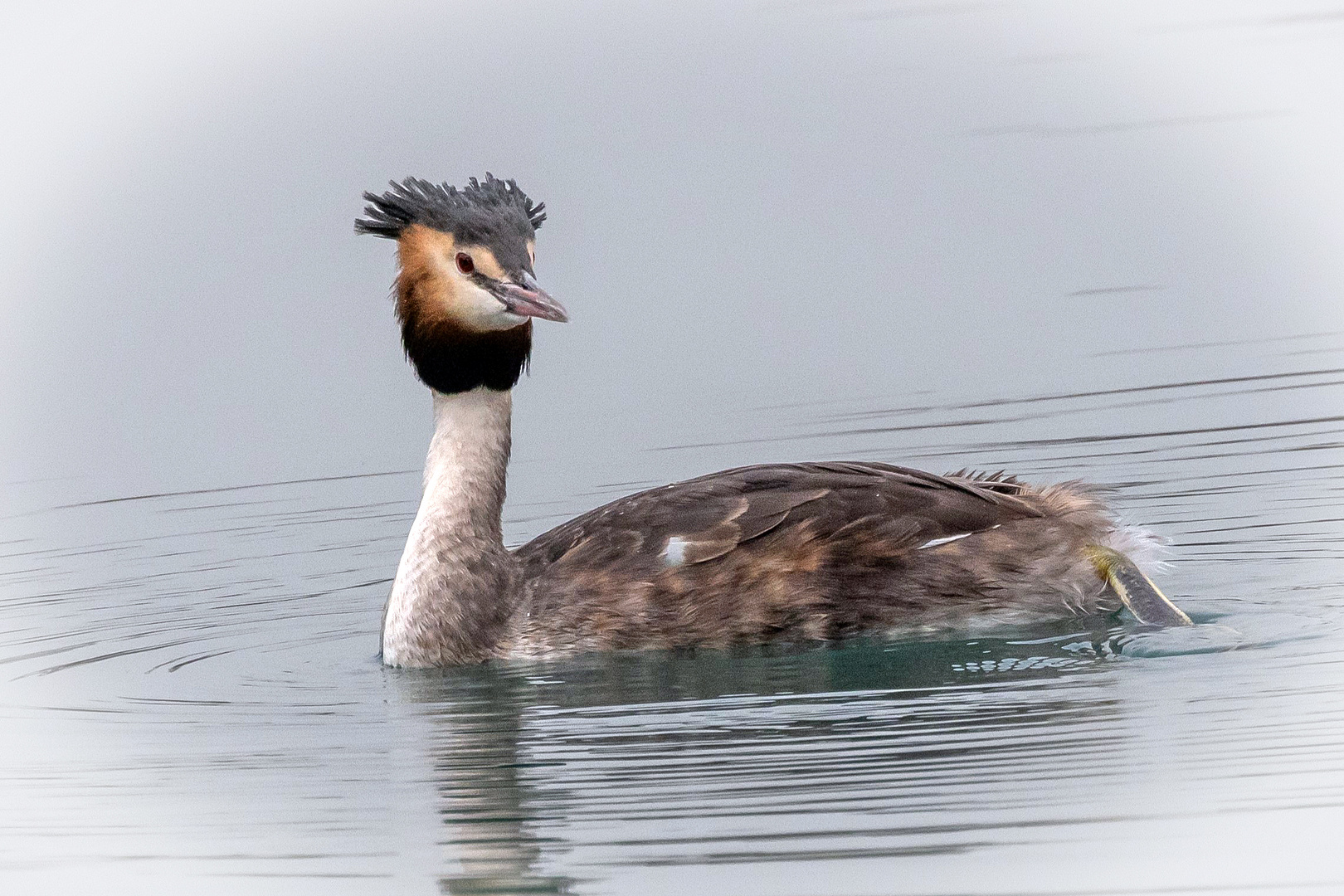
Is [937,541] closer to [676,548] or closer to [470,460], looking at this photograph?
[676,548]

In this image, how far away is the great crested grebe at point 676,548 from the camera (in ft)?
29.2

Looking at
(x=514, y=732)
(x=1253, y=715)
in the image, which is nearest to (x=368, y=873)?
(x=514, y=732)

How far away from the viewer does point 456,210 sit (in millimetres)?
9086

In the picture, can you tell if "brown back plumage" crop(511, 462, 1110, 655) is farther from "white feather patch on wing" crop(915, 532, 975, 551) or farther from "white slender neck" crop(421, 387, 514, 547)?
"white slender neck" crop(421, 387, 514, 547)

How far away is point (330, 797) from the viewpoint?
24.2ft

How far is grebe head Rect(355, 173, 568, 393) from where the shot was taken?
895cm

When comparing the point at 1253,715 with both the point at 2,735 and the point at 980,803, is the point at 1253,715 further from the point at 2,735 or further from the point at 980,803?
the point at 2,735

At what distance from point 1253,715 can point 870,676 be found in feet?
5.07

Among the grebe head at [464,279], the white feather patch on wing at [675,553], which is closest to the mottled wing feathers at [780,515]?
the white feather patch on wing at [675,553]

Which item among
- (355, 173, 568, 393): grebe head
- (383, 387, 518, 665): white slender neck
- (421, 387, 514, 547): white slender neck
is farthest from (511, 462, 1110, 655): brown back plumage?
(355, 173, 568, 393): grebe head

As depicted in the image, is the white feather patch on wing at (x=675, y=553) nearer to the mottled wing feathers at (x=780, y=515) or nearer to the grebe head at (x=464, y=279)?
the mottled wing feathers at (x=780, y=515)

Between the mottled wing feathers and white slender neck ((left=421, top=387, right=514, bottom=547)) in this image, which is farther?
white slender neck ((left=421, top=387, right=514, bottom=547))

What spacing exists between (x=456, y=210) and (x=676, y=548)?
5.34ft

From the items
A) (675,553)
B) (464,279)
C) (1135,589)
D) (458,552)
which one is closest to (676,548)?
(675,553)
